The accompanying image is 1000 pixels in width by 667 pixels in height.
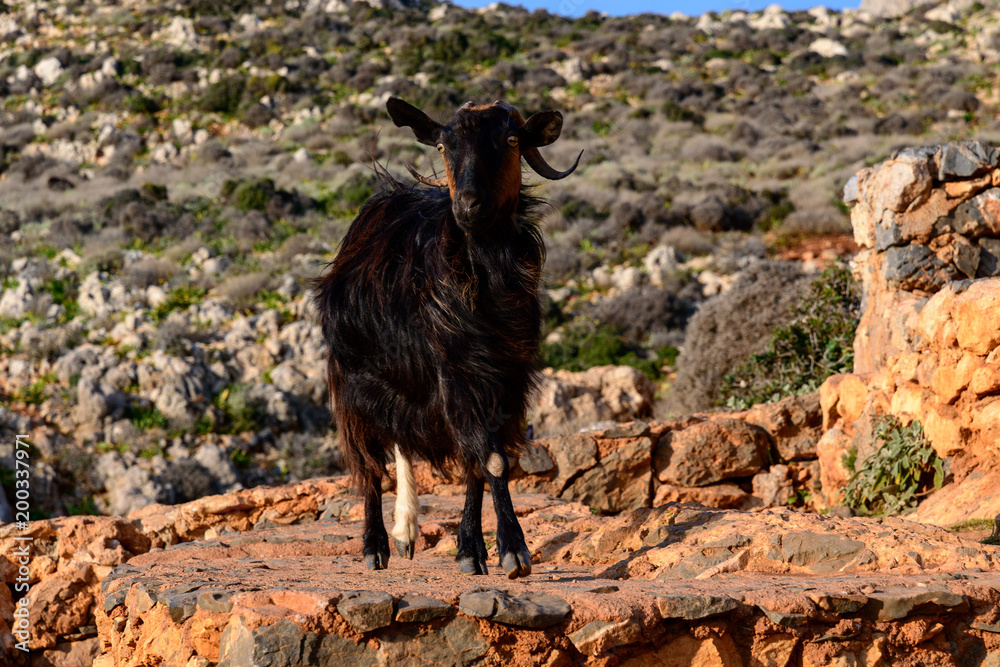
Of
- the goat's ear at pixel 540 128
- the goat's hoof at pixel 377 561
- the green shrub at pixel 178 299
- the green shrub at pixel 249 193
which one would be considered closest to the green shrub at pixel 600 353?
the green shrub at pixel 178 299

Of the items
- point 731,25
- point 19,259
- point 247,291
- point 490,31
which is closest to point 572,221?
point 247,291

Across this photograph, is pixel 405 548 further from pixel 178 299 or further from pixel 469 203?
pixel 178 299

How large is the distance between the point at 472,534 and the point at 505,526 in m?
0.47

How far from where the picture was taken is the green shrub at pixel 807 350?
34.5 feet

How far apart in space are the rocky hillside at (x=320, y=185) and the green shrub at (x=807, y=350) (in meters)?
0.19

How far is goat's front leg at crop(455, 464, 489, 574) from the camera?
4871 mm

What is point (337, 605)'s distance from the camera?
3482mm

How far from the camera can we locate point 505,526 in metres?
4.60

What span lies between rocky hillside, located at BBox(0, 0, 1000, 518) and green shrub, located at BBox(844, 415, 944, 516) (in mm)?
3676

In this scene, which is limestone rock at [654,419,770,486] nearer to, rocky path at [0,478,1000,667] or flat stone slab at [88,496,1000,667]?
rocky path at [0,478,1000,667]

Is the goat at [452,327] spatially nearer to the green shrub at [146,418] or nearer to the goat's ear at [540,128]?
the goat's ear at [540,128]

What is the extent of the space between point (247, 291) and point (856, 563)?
15820 millimetres

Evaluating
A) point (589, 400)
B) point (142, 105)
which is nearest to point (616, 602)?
point (589, 400)

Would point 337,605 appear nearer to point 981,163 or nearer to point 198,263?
point 981,163
